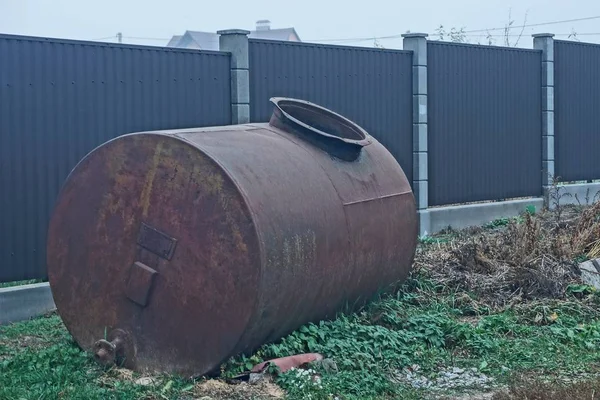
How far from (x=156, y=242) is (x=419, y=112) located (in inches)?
327

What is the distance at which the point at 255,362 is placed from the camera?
6184mm

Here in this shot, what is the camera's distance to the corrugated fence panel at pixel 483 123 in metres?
14.4

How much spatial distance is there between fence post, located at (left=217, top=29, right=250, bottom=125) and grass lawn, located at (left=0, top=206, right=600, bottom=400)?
9.57 feet

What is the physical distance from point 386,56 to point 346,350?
7715 millimetres

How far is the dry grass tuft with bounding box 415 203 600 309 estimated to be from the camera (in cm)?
853

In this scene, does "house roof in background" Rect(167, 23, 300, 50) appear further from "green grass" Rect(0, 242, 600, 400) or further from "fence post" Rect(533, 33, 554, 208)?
"green grass" Rect(0, 242, 600, 400)

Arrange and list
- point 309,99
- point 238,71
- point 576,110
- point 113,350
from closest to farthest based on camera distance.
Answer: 1. point 113,350
2. point 238,71
3. point 309,99
4. point 576,110

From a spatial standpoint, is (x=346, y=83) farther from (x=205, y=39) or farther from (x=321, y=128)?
(x=205, y=39)

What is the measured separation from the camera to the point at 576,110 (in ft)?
57.8

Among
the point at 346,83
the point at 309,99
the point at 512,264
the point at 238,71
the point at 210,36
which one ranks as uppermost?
the point at 210,36

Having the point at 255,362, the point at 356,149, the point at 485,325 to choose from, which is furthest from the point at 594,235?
the point at 255,362

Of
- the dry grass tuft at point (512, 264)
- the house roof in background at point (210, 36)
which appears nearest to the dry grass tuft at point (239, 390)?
the dry grass tuft at point (512, 264)

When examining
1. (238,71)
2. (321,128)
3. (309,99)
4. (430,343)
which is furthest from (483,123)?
(430,343)

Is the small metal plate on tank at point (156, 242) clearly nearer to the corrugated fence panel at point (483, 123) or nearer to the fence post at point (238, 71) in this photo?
the fence post at point (238, 71)
